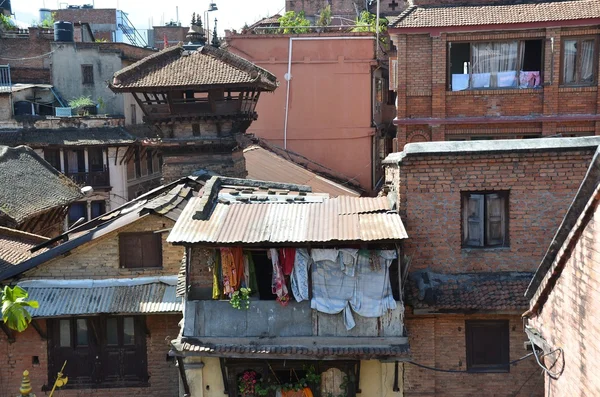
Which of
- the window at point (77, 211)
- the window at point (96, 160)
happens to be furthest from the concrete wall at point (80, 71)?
the window at point (77, 211)

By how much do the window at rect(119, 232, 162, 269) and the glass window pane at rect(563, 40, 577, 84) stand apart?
14.2 metres

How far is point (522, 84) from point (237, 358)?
46.9 ft

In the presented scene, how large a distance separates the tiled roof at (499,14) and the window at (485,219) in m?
9.57

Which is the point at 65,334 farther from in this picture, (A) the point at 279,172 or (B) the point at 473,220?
(A) the point at 279,172

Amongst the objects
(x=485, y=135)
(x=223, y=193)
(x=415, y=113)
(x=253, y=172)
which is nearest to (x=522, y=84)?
(x=485, y=135)

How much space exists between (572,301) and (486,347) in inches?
253

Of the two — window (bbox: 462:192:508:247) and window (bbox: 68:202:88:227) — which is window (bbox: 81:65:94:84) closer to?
window (bbox: 68:202:88:227)

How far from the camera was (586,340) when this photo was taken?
8289 mm

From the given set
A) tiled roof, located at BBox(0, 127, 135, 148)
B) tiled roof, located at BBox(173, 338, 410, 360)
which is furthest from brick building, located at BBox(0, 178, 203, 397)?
tiled roof, located at BBox(0, 127, 135, 148)

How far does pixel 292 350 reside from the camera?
45.0 feet

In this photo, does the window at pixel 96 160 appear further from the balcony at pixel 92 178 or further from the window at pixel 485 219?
the window at pixel 485 219

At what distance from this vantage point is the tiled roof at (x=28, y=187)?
2284cm

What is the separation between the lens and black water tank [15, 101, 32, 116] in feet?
130

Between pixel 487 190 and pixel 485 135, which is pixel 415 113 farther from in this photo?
pixel 487 190
